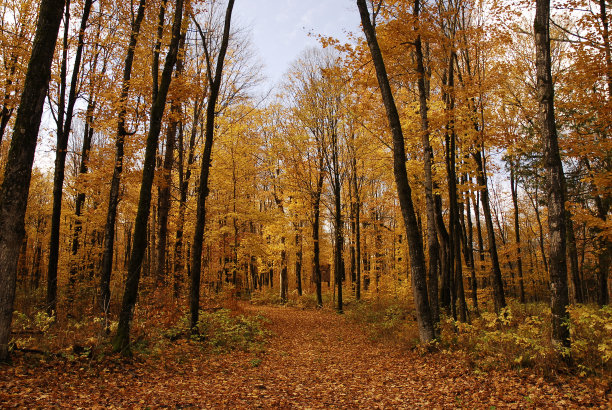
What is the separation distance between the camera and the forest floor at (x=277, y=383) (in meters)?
4.65

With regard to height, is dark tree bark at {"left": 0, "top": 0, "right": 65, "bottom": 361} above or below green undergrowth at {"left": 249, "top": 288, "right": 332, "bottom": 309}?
above

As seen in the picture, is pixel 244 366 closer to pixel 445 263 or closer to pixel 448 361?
pixel 448 361

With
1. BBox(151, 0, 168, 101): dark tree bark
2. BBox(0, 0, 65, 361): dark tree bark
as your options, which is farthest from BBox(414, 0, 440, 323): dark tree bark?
BBox(0, 0, 65, 361): dark tree bark

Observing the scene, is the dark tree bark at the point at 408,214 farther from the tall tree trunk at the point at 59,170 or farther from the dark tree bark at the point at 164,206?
the tall tree trunk at the point at 59,170

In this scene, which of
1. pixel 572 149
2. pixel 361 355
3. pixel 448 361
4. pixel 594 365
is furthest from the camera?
pixel 572 149

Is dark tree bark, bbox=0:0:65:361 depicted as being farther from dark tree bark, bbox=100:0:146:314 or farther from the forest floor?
dark tree bark, bbox=100:0:146:314

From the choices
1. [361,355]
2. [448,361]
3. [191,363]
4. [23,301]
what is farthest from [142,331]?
[23,301]

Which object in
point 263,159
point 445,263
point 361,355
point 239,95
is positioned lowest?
point 361,355

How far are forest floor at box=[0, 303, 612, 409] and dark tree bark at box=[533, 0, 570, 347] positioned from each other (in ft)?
3.43

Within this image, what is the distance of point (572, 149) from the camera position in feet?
34.5

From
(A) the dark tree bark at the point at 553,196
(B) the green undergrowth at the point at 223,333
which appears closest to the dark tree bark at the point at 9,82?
(B) the green undergrowth at the point at 223,333

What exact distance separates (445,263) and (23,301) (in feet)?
56.6

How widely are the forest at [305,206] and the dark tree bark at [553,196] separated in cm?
4

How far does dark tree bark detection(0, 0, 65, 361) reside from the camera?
5008mm
